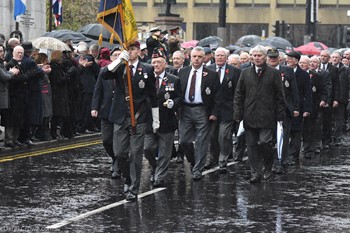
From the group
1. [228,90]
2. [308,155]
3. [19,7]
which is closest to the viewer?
[228,90]

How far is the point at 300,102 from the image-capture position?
20547mm

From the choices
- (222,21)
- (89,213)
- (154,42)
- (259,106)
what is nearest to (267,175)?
(259,106)

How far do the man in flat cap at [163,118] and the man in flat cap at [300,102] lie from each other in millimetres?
3727

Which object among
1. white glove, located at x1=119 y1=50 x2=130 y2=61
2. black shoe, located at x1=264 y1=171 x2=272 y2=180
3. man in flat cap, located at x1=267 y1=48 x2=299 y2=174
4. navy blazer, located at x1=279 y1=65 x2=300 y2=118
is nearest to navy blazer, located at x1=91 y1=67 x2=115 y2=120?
black shoe, located at x1=264 y1=171 x2=272 y2=180

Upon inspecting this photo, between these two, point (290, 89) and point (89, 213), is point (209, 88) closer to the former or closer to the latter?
point (290, 89)

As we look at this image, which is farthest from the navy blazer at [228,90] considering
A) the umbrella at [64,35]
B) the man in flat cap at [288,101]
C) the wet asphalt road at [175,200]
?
the umbrella at [64,35]

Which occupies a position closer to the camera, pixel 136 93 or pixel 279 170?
pixel 136 93

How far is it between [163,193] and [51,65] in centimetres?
808

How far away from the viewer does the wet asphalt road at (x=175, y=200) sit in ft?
41.8

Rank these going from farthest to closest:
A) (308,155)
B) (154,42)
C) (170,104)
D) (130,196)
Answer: (154,42), (308,155), (170,104), (130,196)

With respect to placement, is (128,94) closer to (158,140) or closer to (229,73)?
(158,140)

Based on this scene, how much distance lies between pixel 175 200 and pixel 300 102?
6.36m

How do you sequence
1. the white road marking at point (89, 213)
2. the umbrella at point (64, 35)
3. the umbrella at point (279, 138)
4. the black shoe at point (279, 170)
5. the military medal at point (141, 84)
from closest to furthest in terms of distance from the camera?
the white road marking at point (89, 213) → the military medal at point (141, 84) → the black shoe at point (279, 170) → the umbrella at point (279, 138) → the umbrella at point (64, 35)

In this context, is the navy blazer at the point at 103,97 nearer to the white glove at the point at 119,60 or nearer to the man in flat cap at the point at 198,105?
the man in flat cap at the point at 198,105
